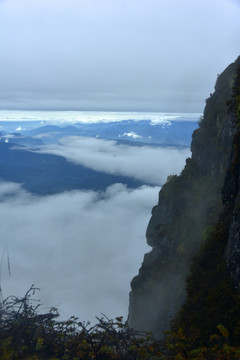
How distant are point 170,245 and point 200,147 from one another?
30.4ft

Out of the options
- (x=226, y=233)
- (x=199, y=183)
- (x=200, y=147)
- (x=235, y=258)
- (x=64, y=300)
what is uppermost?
(x=200, y=147)

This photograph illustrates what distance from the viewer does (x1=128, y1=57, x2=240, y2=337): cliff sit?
19406 millimetres

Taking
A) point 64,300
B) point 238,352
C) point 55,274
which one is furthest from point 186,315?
point 55,274

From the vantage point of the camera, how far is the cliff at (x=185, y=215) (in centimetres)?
1941

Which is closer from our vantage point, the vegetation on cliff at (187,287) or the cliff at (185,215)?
the vegetation on cliff at (187,287)

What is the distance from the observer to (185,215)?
24.2 meters

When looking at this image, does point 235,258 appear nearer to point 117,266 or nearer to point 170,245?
point 170,245

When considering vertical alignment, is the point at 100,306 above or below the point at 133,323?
below

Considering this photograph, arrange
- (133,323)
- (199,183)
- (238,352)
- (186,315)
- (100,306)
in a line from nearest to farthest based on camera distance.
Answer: (238,352), (186,315), (133,323), (199,183), (100,306)

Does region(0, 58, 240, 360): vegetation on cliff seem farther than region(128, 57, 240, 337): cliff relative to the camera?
No

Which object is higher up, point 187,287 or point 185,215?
point 185,215

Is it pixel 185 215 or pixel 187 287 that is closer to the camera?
pixel 187 287

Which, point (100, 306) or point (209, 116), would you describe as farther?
point (100, 306)

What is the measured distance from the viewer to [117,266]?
198 meters
